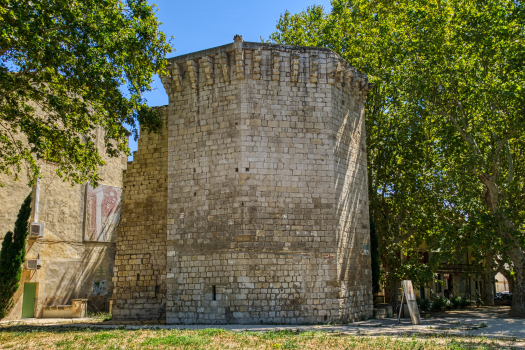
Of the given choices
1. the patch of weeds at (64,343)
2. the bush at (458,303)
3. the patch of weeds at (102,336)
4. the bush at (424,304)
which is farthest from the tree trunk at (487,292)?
the patch of weeds at (64,343)

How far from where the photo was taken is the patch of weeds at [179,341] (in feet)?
27.6

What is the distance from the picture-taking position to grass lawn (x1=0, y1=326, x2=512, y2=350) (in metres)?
8.28

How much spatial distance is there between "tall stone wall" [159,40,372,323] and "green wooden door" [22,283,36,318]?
8562 millimetres

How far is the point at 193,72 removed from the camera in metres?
13.8

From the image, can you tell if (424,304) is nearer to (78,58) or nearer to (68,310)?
(68,310)

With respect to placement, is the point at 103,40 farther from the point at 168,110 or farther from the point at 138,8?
the point at 168,110

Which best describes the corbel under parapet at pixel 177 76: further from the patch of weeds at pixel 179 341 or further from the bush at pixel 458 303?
the bush at pixel 458 303

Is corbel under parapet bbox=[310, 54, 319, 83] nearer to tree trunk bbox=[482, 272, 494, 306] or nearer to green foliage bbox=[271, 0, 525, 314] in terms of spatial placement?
green foliage bbox=[271, 0, 525, 314]

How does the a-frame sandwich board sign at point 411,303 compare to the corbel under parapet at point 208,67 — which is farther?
the corbel under parapet at point 208,67

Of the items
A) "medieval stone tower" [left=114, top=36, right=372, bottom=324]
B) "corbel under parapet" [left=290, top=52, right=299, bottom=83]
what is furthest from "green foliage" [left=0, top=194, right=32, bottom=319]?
"corbel under parapet" [left=290, top=52, right=299, bottom=83]

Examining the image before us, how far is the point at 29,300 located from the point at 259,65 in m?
13.1

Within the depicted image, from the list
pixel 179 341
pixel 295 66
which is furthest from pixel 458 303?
pixel 179 341

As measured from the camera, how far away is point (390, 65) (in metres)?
17.9

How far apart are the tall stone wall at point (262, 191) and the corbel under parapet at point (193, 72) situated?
1.1 inches
